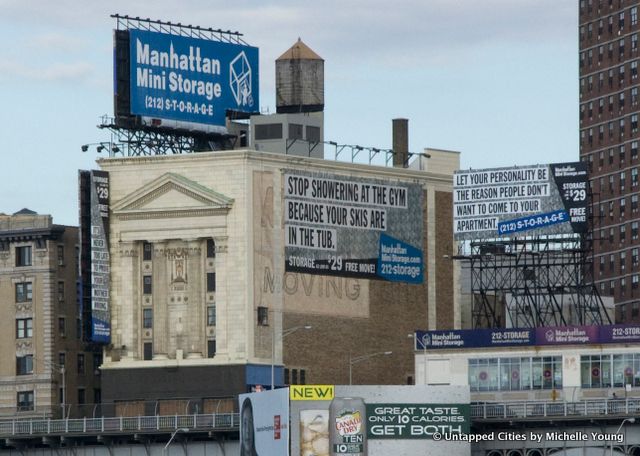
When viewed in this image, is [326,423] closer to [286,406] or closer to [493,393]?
[286,406]

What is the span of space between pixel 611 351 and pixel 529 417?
20.3 metres

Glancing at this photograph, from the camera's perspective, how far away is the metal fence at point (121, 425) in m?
187

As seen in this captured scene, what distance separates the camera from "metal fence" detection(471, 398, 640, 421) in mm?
166625

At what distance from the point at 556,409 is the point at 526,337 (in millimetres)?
21994

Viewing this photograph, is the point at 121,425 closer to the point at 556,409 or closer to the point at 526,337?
the point at 526,337

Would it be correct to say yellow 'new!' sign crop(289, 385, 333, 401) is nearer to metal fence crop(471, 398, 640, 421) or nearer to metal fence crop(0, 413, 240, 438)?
metal fence crop(471, 398, 640, 421)

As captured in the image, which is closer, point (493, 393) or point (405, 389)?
point (405, 389)

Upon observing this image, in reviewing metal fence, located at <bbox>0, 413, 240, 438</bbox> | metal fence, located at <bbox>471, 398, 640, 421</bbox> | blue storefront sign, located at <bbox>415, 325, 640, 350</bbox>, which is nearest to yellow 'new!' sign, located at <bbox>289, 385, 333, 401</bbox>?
metal fence, located at <bbox>471, 398, 640, 421</bbox>

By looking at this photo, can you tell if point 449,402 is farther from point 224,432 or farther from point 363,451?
point 224,432

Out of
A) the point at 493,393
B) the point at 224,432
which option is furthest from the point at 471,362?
the point at 224,432

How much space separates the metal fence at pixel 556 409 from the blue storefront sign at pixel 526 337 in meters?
16.9

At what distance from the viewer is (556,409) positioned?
170125mm

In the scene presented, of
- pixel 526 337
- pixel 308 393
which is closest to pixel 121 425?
pixel 308 393

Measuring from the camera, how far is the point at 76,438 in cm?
19188
